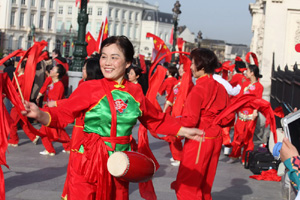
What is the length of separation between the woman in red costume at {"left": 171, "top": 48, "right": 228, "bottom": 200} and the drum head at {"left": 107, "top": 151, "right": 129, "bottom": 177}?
1.68 meters

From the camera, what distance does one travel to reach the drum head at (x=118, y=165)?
4090 millimetres

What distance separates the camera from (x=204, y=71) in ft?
20.4

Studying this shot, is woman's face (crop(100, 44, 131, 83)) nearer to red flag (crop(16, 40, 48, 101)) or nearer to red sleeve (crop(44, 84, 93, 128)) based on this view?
red sleeve (crop(44, 84, 93, 128))

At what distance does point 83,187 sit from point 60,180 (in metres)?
3.96

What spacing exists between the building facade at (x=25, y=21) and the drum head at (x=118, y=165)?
290 ft

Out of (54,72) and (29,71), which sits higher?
(29,71)

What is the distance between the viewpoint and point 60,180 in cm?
831

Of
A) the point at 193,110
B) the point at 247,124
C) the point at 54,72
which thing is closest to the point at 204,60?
the point at 193,110

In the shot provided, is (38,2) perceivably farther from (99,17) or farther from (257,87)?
(257,87)

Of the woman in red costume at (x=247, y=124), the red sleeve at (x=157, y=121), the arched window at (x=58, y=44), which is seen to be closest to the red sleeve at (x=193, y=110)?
the red sleeve at (x=157, y=121)

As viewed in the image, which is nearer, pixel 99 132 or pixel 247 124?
pixel 99 132

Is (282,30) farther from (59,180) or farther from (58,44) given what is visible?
(58,44)

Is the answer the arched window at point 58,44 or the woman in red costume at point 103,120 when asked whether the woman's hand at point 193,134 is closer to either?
the woman in red costume at point 103,120

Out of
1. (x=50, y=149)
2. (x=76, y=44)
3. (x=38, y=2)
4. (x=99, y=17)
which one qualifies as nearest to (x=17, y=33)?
(x=38, y=2)
